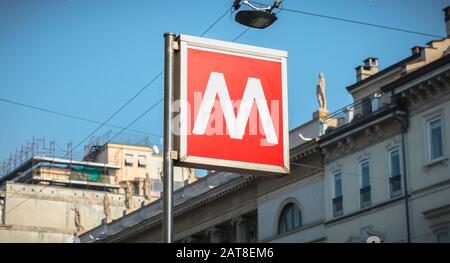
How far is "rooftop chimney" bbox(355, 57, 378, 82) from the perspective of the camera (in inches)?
1887

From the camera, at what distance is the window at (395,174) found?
41094 millimetres

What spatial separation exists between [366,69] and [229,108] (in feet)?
135

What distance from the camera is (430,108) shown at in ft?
130

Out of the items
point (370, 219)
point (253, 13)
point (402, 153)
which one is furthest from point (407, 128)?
point (253, 13)

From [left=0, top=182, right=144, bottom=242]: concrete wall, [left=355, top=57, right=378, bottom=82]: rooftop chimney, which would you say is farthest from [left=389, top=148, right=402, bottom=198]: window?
[left=0, top=182, right=144, bottom=242]: concrete wall

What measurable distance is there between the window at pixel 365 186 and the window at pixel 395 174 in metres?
1.52

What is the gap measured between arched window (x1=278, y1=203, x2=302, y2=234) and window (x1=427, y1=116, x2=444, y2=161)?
1001cm

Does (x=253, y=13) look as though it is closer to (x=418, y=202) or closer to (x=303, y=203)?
(x=418, y=202)

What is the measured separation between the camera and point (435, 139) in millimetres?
39406

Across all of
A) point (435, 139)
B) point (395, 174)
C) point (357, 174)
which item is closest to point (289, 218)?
point (357, 174)

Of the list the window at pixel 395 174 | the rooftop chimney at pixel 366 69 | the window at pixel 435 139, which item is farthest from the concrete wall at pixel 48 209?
the window at pixel 435 139

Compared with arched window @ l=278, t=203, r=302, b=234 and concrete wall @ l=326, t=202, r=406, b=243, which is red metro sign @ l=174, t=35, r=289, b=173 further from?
arched window @ l=278, t=203, r=302, b=234

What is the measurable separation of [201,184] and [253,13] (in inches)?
1800
